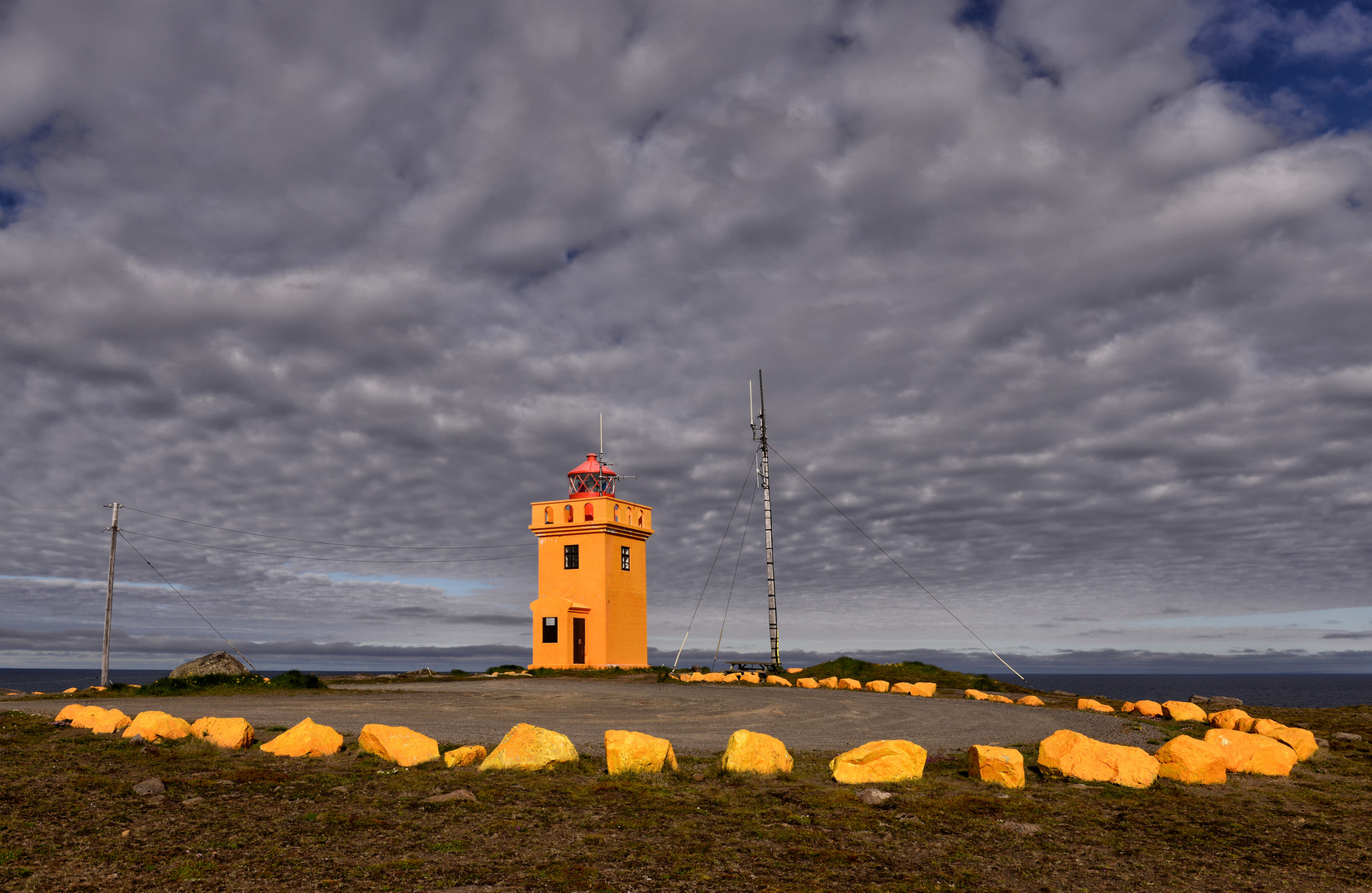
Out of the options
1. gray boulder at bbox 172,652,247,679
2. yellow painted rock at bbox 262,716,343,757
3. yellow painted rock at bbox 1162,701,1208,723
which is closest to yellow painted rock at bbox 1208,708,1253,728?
yellow painted rock at bbox 1162,701,1208,723

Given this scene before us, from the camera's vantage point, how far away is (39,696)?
25.4 m

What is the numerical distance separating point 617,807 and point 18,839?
5.46 m

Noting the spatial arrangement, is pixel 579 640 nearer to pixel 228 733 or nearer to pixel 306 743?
pixel 228 733

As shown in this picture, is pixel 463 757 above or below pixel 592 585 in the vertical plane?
below

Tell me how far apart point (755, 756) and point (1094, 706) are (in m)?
15.9

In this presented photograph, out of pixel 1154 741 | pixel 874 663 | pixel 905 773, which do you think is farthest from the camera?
pixel 874 663

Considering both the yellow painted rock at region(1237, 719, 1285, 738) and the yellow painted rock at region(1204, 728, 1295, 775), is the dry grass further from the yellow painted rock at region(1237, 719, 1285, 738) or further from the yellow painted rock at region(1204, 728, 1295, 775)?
the yellow painted rock at region(1237, 719, 1285, 738)

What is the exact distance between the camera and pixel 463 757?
11.0 meters

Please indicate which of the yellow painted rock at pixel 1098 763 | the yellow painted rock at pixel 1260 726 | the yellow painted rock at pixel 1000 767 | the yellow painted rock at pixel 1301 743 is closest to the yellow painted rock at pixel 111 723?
the yellow painted rock at pixel 1000 767

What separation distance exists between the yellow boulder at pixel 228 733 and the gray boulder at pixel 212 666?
18328mm

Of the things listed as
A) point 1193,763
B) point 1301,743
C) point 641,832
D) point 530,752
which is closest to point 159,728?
point 530,752

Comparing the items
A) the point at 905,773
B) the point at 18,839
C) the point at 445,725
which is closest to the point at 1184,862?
the point at 905,773

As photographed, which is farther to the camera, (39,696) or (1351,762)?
(39,696)

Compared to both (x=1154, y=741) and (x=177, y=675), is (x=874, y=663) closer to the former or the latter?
(x=1154, y=741)
